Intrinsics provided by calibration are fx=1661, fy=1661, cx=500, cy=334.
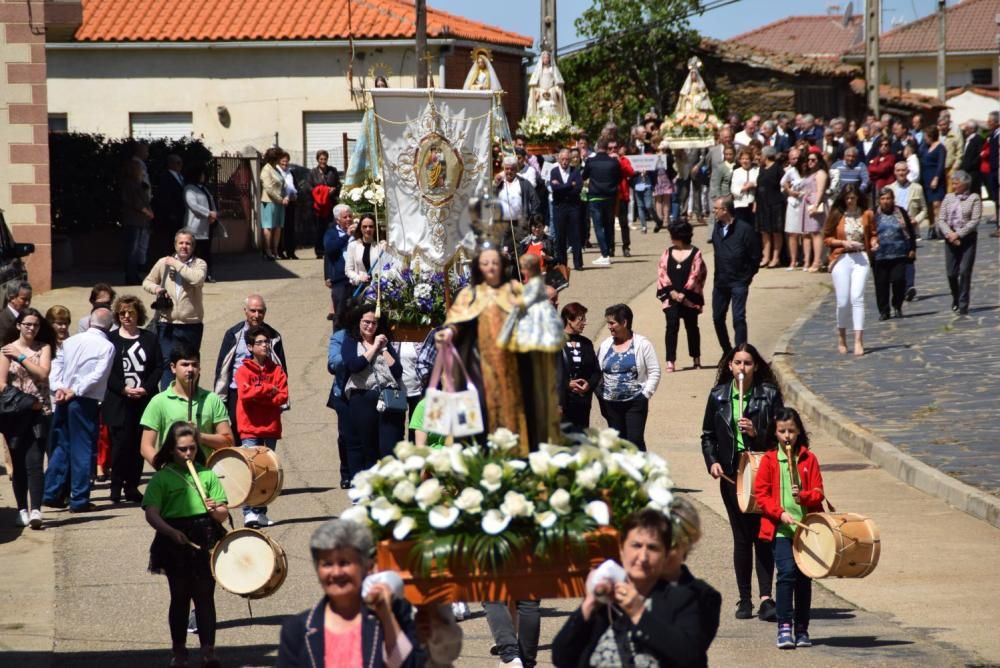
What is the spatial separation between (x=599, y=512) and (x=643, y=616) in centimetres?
67

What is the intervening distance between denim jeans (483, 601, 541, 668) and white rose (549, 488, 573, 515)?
8.34 feet

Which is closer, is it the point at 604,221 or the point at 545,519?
the point at 545,519

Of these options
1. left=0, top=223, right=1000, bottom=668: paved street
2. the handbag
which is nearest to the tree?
left=0, top=223, right=1000, bottom=668: paved street

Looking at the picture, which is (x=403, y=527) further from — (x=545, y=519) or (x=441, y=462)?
(x=545, y=519)

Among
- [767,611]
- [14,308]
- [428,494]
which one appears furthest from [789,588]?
[14,308]

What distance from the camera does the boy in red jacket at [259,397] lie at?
43.2ft

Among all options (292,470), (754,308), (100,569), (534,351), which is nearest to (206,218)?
(754,308)

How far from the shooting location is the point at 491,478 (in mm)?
6496

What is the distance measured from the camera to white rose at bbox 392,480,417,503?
6469 mm

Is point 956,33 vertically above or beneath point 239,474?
above

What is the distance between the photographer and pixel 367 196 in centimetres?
1584

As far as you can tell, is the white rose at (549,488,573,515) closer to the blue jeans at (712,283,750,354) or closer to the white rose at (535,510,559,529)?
the white rose at (535,510,559,529)

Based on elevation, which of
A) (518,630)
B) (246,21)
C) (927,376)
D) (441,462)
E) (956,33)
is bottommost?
(518,630)

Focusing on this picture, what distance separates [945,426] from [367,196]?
20.1 ft
